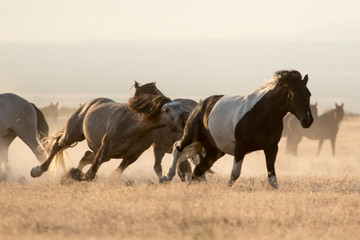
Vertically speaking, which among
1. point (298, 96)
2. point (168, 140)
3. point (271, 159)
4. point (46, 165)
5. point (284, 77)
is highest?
point (284, 77)

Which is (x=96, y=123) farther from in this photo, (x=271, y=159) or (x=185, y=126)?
(x=271, y=159)

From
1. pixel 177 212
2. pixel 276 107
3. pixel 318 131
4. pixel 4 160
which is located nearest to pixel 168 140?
pixel 276 107

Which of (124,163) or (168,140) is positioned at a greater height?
(168,140)

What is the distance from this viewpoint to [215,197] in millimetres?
10336

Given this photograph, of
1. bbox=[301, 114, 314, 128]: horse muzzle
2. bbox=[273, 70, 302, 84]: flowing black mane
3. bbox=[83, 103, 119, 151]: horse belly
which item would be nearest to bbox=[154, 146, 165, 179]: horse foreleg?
bbox=[83, 103, 119, 151]: horse belly

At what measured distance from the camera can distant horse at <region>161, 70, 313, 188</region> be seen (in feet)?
38.7

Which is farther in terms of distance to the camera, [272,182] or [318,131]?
[318,131]

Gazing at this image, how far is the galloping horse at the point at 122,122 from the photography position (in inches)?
516

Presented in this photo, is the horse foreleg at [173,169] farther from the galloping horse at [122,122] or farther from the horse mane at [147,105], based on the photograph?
the horse mane at [147,105]

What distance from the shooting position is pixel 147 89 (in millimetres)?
14914

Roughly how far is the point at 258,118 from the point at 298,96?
67 cm

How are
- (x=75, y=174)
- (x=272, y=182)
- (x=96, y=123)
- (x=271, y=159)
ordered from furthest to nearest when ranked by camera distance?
1. (x=96, y=123)
2. (x=75, y=174)
3. (x=272, y=182)
4. (x=271, y=159)

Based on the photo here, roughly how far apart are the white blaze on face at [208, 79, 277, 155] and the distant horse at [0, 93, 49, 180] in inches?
191

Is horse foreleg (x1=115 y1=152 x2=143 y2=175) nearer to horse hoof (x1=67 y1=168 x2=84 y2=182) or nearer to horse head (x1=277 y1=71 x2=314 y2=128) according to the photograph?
horse hoof (x1=67 y1=168 x2=84 y2=182)
